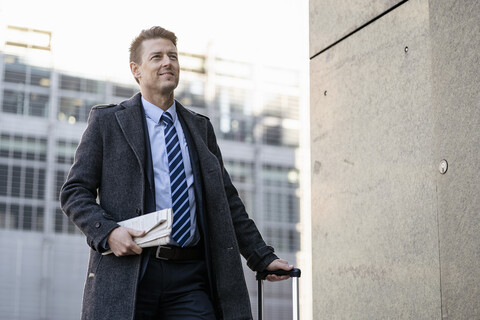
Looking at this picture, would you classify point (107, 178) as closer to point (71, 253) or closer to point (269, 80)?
point (71, 253)

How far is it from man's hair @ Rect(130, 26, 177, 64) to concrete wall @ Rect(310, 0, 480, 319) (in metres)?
1.17

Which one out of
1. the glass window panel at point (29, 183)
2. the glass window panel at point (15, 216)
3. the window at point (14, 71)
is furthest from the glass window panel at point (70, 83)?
the glass window panel at point (15, 216)

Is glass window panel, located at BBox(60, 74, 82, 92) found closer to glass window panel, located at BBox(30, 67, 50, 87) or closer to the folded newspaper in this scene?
glass window panel, located at BBox(30, 67, 50, 87)

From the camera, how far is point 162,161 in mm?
3275

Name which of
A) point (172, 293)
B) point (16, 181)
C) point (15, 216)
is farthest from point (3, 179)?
point (172, 293)

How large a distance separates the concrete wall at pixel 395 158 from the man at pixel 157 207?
2.31 feet

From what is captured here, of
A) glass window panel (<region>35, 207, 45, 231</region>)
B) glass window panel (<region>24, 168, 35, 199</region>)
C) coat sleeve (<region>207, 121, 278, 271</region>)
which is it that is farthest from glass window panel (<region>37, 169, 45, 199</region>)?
coat sleeve (<region>207, 121, 278, 271</region>)

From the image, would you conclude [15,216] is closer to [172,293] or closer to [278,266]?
[278,266]

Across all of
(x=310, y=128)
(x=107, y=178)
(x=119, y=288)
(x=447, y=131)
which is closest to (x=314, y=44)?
(x=310, y=128)

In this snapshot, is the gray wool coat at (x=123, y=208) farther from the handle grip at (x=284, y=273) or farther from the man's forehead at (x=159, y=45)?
the man's forehead at (x=159, y=45)

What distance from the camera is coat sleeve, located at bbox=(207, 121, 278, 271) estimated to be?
3.46 m

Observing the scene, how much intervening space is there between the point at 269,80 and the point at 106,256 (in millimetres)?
62276

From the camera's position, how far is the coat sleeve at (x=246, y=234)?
11.3 feet

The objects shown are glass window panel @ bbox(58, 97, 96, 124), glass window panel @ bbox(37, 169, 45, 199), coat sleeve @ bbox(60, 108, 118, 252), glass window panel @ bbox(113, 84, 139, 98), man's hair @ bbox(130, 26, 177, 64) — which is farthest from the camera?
glass window panel @ bbox(113, 84, 139, 98)
